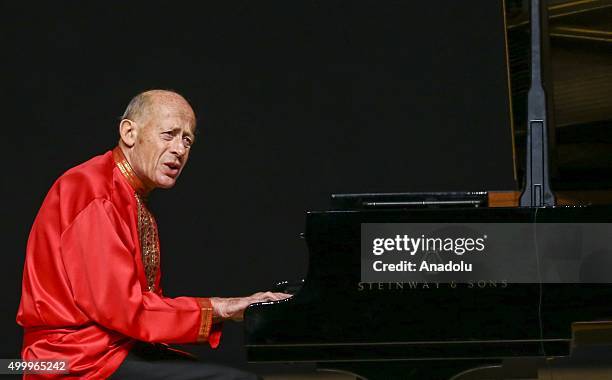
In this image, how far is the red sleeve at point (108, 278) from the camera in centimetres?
224

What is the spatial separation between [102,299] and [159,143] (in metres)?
0.48

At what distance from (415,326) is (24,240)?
10.6 ft

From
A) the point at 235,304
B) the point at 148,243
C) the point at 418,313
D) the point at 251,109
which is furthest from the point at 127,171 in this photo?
the point at 251,109

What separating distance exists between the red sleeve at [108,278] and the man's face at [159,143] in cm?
22

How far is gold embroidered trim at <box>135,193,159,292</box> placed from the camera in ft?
8.15

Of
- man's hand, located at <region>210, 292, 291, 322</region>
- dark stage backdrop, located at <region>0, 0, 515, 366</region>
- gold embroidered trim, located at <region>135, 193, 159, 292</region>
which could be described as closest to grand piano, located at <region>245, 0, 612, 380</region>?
man's hand, located at <region>210, 292, 291, 322</region>

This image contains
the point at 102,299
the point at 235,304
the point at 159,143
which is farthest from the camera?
the point at 159,143

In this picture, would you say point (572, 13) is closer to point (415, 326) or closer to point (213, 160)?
point (415, 326)

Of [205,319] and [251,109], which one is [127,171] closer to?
[205,319]

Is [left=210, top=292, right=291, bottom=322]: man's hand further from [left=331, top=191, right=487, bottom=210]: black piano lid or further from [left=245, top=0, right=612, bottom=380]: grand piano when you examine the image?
[left=331, top=191, right=487, bottom=210]: black piano lid

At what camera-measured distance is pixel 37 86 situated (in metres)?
4.95

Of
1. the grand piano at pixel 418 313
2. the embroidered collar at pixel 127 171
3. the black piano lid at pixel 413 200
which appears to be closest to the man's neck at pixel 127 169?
the embroidered collar at pixel 127 171

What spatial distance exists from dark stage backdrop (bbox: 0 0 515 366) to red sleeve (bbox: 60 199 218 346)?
2644 mm

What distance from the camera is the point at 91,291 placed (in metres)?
2.24
